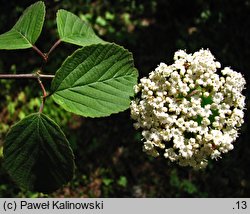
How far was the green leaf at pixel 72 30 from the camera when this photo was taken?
6.04 ft

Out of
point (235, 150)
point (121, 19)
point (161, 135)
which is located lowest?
point (161, 135)

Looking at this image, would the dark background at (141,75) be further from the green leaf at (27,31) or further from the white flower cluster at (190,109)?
the white flower cluster at (190,109)

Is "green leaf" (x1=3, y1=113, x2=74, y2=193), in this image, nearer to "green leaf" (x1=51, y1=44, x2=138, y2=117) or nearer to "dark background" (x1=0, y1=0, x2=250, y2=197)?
"green leaf" (x1=51, y1=44, x2=138, y2=117)

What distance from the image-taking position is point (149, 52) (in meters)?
4.42

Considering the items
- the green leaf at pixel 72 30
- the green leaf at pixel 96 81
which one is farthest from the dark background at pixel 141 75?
the green leaf at pixel 96 81

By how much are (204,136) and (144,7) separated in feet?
11.2

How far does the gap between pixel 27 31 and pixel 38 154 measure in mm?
602

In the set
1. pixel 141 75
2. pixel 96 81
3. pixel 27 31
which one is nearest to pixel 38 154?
pixel 96 81

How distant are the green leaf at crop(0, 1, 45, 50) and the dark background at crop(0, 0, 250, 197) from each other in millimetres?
1930

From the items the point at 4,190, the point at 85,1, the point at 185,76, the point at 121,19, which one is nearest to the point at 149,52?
the point at 121,19

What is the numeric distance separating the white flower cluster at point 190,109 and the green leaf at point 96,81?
0.38 feet

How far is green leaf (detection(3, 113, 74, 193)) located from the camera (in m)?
1.59

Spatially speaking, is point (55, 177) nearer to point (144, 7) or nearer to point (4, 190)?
point (4, 190)

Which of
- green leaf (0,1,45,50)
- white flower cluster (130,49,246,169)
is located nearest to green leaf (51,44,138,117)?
white flower cluster (130,49,246,169)
